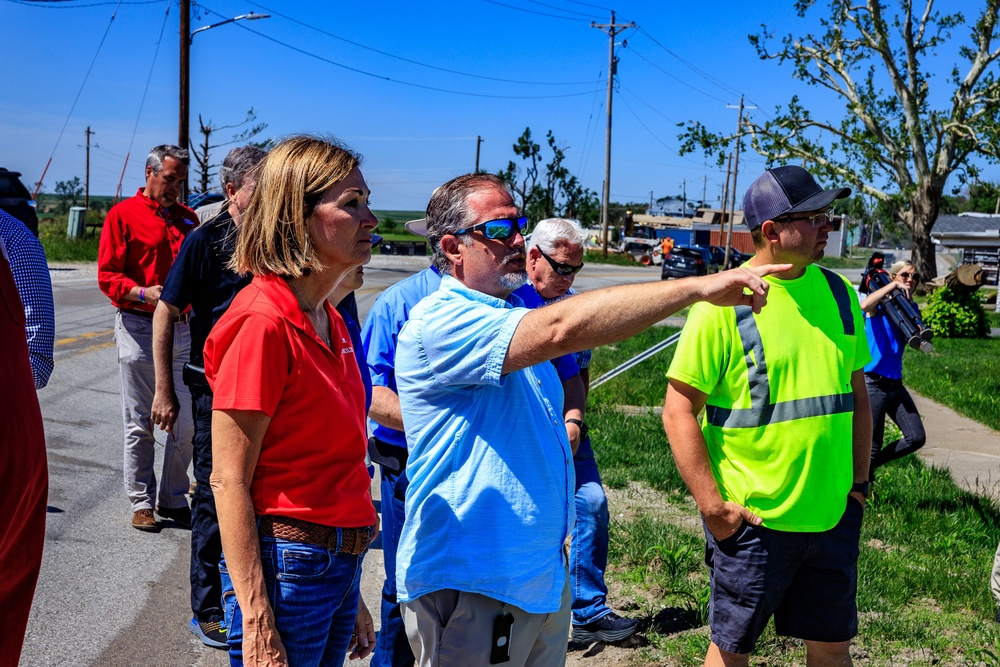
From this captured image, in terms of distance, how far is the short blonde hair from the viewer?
7.62 feet

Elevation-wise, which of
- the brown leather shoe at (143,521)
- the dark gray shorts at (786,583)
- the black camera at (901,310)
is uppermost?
the black camera at (901,310)

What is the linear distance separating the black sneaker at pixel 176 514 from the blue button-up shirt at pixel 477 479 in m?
3.86

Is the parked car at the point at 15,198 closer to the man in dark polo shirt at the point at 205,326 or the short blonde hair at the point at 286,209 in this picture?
the short blonde hair at the point at 286,209

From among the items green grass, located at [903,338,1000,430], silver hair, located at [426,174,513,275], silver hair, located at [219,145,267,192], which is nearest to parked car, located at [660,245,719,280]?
green grass, located at [903,338,1000,430]

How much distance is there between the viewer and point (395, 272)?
120 ft

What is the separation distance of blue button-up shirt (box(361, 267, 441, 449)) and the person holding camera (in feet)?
12.9

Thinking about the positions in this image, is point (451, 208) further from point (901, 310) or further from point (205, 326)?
point (901, 310)

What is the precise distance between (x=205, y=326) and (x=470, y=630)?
2314 mm

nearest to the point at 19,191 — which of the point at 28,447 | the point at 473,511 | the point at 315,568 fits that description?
the point at 28,447

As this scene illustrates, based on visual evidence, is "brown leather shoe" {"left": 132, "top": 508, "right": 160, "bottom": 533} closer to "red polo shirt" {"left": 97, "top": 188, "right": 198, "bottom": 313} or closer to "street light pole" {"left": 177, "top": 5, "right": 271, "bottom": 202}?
"red polo shirt" {"left": 97, "top": 188, "right": 198, "bottom": 313}

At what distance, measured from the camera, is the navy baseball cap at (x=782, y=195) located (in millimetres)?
3219

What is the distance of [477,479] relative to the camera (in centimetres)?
241

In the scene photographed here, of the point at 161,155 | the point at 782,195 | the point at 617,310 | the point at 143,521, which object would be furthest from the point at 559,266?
the point at 143,521

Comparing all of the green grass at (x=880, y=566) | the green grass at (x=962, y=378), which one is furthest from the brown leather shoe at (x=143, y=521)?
the green grass at (x=962, y=378)
